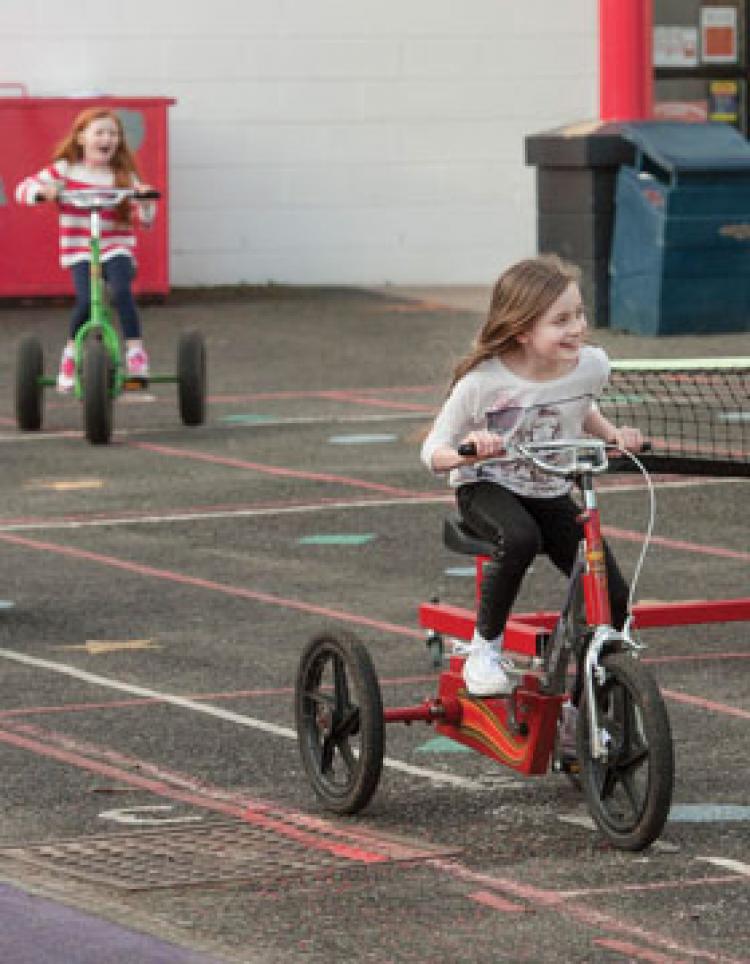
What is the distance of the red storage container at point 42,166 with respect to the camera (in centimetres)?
2272

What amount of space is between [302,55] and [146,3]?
139 cm

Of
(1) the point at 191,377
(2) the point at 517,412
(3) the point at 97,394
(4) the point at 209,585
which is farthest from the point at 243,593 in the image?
(1) the point at 191,377

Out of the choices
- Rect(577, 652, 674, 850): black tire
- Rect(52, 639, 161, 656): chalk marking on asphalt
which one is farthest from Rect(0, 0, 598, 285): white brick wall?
Rect(577, 652, 674, 850): black tire

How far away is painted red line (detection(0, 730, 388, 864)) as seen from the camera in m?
6.82

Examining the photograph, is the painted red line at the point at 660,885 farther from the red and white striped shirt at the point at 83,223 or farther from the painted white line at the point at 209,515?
the red and white striped shirt at the point at 83,223

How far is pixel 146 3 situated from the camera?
23.8 meters

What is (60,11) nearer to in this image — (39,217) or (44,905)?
(39,217)

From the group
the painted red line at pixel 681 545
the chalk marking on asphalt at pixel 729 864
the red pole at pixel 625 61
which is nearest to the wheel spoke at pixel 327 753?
the chalk marking on asphalt at pixel 729 864

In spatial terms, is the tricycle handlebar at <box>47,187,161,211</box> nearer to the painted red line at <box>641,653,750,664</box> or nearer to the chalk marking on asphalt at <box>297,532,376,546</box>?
the chalk marking on asphalt at <box>297,532,376,546</box>

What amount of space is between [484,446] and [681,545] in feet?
15.5

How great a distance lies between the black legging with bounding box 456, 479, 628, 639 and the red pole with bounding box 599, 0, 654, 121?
1404cm

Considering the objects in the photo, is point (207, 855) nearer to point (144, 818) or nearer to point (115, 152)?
point (144, 818)

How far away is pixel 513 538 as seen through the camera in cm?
715

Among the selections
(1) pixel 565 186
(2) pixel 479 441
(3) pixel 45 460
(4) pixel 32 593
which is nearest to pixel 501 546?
→ (2) pixel 479 441
